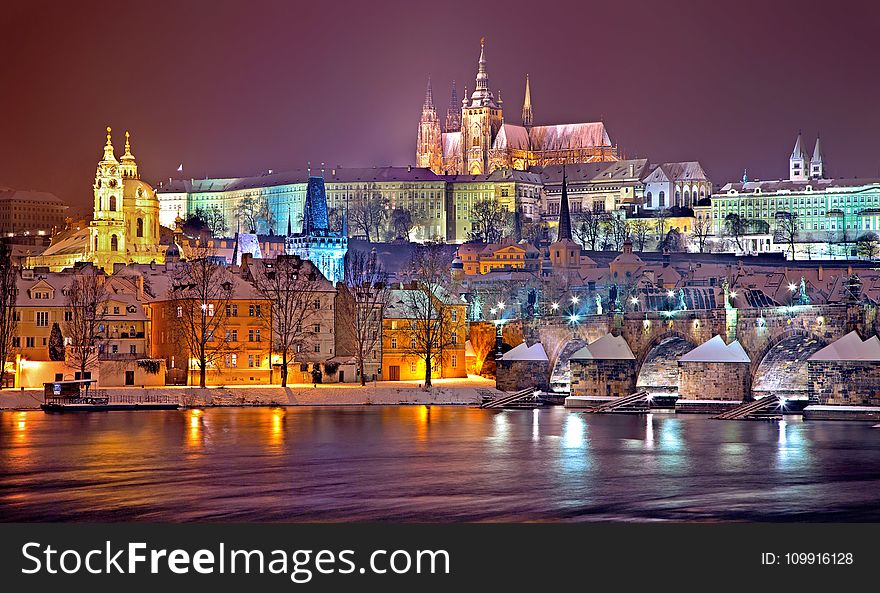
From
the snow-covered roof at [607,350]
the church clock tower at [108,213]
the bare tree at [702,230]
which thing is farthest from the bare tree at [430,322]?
the bare tree at [702,230]

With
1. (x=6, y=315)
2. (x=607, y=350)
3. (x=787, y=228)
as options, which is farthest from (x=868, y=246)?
(x=6, y=315)

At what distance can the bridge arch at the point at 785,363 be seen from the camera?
54.6 meters

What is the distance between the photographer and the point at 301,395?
62.5 meters

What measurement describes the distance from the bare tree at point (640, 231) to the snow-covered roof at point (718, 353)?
123 meters

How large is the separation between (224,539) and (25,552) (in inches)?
149

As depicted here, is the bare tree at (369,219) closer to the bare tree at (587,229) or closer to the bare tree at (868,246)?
the bare tree at (587,229)

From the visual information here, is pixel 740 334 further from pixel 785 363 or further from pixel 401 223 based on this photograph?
pixel 401 223

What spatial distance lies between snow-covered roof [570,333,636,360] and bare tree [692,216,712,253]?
122 metres

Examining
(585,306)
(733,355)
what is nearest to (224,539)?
(733,355)

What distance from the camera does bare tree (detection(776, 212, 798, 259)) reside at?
18475cm

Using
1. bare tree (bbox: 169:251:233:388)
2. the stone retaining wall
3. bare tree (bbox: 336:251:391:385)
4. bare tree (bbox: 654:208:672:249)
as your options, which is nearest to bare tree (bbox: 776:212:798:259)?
bare tree (bbox: 654:208:672:249)

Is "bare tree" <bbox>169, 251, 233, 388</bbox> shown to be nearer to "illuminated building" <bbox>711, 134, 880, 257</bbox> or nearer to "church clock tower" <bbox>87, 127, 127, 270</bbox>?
"church clock tower" <bbox>87, 127, 127, 270</bbox>

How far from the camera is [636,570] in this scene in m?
26.2

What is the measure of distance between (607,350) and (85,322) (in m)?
22.3
